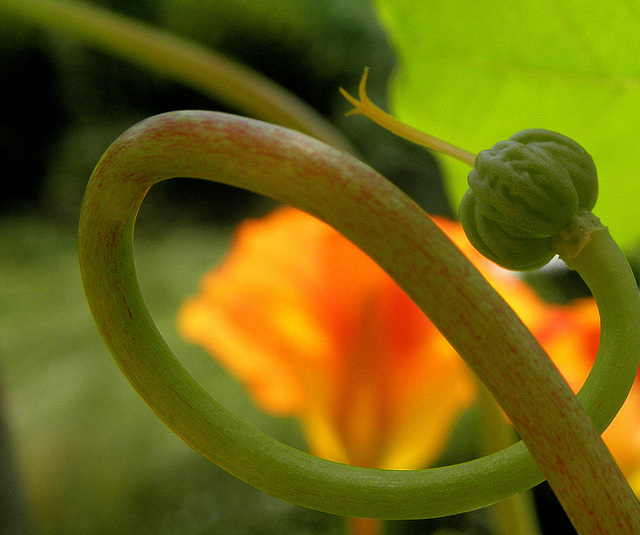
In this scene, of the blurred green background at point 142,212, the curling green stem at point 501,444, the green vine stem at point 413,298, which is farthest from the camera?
the blurred green background at point 142,212

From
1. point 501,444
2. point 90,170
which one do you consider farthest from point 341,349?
point 90,170

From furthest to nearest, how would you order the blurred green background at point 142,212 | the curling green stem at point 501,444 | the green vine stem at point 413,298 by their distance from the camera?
the blurred green background at point 142,212, the curling green stem at point 501,444, the green vine stem at point 413,298

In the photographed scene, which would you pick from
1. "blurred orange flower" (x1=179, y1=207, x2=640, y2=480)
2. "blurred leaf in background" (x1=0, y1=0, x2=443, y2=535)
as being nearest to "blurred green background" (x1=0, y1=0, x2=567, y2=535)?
"blurred leaf in background" (x1=0, y1=0, x2=443, y2=535)

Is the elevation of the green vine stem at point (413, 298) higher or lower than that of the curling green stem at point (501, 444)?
lower

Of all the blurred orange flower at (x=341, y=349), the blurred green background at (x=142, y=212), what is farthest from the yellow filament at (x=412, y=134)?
the blurred green background at (x=142, y=212)

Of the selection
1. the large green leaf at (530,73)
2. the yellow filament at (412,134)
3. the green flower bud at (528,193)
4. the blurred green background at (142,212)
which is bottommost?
the green flower bud at (528,193)

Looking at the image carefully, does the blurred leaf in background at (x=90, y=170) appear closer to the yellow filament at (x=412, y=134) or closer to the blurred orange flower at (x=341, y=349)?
the blurred orange flower at (x=341, y=349)

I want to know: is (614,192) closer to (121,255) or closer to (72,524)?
(121,255)

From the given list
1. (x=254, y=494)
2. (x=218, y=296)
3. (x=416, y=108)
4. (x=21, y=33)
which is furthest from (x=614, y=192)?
(x=21, y=33)
